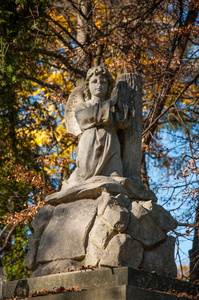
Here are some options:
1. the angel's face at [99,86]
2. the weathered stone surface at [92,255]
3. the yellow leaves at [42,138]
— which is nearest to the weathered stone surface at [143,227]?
the weathered stone surface at [92,255]

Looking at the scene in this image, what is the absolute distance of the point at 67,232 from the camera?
541cm

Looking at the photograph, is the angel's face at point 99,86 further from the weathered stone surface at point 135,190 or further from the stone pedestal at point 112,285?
the stone pedestal at point 112,285

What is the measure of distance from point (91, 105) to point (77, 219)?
4.80 feet

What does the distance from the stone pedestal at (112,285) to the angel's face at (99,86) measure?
2.21 meters

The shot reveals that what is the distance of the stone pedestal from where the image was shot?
450 cm

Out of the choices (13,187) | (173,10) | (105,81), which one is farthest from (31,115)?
(105,81)

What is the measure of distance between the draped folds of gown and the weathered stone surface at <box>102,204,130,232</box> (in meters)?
0.64

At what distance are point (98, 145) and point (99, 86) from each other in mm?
770

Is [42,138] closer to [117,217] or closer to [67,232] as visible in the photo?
[67,232]

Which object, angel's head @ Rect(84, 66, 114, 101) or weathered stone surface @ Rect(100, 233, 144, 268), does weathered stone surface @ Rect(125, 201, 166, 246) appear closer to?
weathered stone surface @ Rect(100, 233, 144, 268)

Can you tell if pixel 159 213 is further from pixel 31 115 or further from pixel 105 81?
pixel 31 115

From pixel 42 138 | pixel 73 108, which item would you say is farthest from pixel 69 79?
pixel 73 108

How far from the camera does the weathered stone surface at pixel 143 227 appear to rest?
205 inches

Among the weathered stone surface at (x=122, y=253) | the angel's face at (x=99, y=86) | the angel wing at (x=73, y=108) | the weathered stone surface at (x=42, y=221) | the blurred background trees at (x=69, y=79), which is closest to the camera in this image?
the weathered stone surface at (x=122, y=253)
